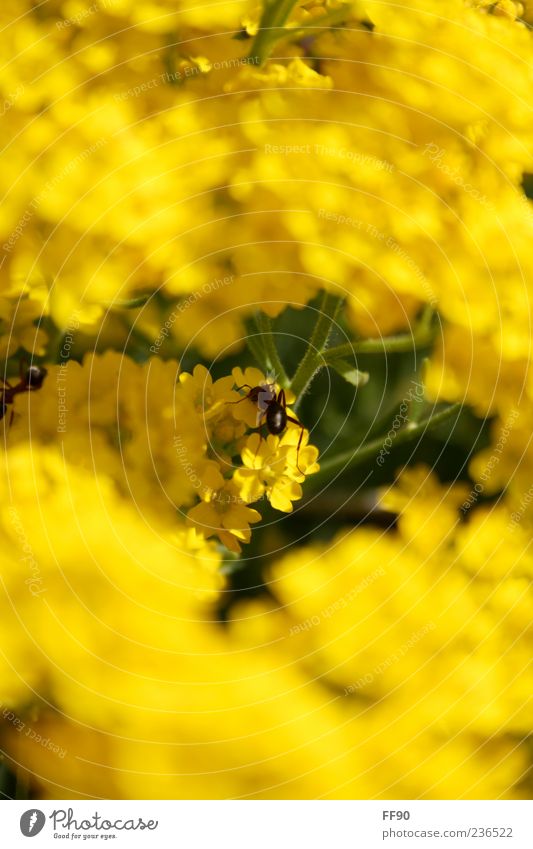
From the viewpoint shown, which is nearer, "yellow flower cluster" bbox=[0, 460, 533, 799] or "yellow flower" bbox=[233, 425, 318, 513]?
"yellow flower cluster" bbox=[0, 460, 533, 799]

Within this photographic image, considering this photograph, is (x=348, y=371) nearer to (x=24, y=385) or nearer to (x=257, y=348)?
(x=257, y=348)

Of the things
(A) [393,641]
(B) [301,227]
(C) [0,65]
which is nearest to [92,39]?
(C) [0,65]

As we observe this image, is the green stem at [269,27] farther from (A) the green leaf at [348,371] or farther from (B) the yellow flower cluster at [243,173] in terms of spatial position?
(A) the green leaf at [348,371]

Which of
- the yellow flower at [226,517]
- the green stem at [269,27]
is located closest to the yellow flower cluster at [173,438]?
the yellow flower at [226,517]

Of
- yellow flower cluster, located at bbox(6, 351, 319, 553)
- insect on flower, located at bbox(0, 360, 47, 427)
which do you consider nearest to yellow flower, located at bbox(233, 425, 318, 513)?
yellow flower cluster, located at bbox(6, 351, 319, 553)

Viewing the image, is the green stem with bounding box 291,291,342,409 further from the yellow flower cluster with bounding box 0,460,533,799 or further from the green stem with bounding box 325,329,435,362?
the yellow flower cluster with bounding box 0,460,533,799

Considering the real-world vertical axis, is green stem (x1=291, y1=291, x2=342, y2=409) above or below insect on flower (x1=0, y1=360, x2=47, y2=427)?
above
